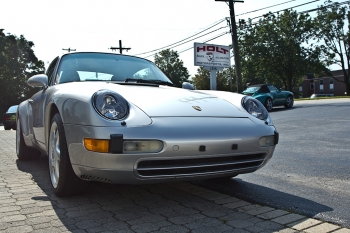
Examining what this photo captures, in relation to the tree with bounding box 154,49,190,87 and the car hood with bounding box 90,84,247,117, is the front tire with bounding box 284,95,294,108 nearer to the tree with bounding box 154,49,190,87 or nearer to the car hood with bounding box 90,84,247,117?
the car hood with bounding box 90,84,247,117

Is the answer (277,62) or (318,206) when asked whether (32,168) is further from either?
(277,62)

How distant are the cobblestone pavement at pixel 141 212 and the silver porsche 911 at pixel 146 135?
0.26 meters

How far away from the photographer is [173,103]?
3.08m

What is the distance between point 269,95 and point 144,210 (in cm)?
1552

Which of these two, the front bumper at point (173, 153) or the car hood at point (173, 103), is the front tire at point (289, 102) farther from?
the front bumper at point (173, 153)

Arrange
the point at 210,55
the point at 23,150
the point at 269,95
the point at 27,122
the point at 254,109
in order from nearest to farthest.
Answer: the point at 254,109, the point at 27,122, the point at 23,150, the point at 269,95, the point at 210,55

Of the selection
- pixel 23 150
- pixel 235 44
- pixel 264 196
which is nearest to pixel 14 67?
pixel 235 44

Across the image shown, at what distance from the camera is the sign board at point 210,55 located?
2403 centimetres

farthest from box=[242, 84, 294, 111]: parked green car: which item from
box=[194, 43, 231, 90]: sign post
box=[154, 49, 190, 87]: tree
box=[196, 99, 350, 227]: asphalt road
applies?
box=[154, 49, 190, 87]: tree

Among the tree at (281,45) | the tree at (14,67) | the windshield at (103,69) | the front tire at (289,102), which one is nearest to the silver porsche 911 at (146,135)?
the windshield at (103,69)

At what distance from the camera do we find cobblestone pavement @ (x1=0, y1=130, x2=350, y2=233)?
98.3 inches

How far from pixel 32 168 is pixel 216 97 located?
9.59 ft

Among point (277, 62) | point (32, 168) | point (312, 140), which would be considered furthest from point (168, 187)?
point (277, 62)

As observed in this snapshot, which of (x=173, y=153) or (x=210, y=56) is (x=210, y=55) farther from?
(x=173, y=153)
